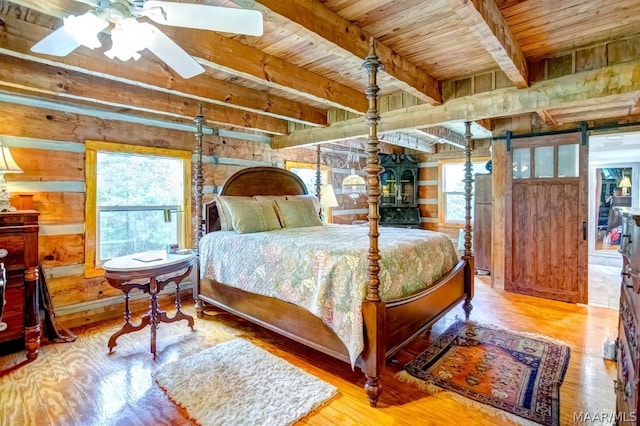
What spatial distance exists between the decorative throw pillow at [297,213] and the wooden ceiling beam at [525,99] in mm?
1114

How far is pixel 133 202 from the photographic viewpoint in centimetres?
390

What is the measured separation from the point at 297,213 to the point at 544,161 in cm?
335

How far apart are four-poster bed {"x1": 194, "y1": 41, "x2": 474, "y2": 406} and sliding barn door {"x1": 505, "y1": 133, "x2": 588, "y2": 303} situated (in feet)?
4.31

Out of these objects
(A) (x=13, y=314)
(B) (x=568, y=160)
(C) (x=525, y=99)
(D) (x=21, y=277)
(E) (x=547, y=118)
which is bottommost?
(A) (x=13, y=314)

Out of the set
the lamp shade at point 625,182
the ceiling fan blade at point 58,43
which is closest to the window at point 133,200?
the ceiling fan blade at point 58,43

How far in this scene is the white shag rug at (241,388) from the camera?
6.48 feet

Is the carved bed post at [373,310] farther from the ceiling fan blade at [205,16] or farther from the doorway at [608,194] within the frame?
the doorway at [608,194]

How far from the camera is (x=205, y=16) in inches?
64.5

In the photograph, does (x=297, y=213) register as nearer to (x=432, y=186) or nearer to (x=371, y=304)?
(x=371, y=304)

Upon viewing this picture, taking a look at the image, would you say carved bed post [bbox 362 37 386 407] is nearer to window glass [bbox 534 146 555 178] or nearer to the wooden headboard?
the wooden headboard

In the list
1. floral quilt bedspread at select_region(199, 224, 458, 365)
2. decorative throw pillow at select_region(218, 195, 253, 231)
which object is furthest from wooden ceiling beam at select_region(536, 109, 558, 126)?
decorative throw pillow at select_region(218, 195, 253, 231)

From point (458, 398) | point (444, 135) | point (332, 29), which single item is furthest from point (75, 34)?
point (444, 135)

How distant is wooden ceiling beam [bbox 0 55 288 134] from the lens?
271 cm

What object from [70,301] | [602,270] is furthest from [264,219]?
[602,270]
